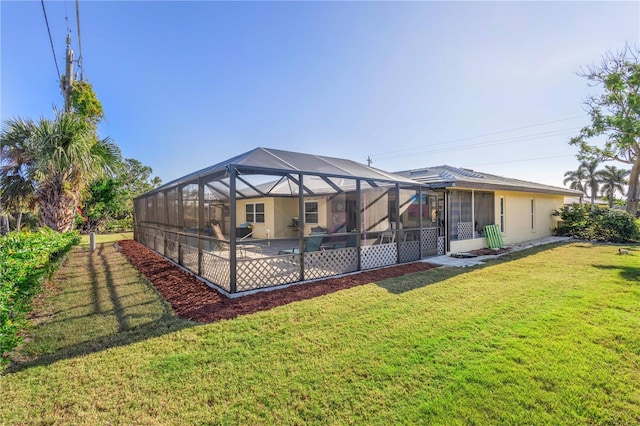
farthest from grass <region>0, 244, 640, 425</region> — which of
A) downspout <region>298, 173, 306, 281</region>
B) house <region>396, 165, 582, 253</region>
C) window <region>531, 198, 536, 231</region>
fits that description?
window <region>531, 198, 536, 231</region>

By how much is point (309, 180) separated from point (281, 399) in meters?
6.17

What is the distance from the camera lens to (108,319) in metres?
4.38

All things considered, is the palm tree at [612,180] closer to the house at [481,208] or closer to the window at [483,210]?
the house at [481,208]

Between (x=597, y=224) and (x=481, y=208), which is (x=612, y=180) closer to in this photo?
(x=597, y=224)

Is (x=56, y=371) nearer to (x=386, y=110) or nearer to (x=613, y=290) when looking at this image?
(x=613, y=290)

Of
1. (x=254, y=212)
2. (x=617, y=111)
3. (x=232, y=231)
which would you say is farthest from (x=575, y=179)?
(x=232, y=231)

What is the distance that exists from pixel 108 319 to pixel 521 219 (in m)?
16.1

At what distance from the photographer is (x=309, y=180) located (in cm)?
811

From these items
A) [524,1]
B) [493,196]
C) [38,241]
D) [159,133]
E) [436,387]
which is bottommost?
[436,387]

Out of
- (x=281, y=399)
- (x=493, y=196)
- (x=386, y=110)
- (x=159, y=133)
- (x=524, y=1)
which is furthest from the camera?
(x=159, y=133)

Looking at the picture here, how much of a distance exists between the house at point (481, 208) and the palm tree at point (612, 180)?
4061 cm

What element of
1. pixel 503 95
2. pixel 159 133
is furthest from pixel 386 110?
pixel 159 133

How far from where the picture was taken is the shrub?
14047 mm

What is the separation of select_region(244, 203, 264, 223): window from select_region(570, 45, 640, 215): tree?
69.7 ft
